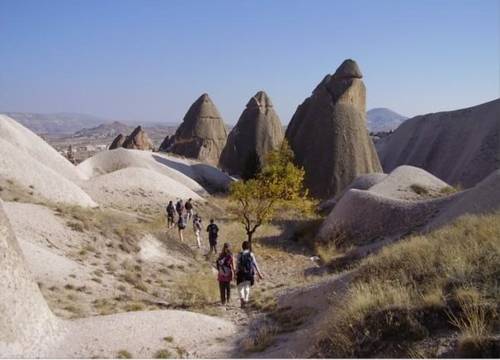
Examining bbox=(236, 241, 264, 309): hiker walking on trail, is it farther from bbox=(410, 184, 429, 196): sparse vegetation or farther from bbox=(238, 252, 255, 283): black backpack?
bbox=(410, 184, 429, 196): sparse vegetation

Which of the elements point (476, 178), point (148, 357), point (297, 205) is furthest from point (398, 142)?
point (148, 357)

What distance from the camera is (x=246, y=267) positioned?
8.52 meters

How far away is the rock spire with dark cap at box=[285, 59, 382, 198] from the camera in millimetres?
27141

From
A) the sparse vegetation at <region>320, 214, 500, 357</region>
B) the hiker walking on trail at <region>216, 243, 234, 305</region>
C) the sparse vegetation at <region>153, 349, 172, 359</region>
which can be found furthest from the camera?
the hiker walking on trail at <region>216, 243, 234, 305</region>

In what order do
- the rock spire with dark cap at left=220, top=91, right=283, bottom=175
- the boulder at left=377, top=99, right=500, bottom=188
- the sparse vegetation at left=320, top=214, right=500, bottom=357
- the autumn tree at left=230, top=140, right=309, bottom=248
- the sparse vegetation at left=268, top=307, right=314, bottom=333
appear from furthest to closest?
1. the rock spire with dark cap at left=220, top=91, right=283, bottom=175
2. the boulder at left=377, top=99, right=500, bottom=188
3. the autumn tree at left=230, top=140, right=309, bottom=248
4. the sparse vegetation at left=268, top=307, right=314, bottom=333
5. the sparse vegetation at left=320, top=214, right=500, bottom=357

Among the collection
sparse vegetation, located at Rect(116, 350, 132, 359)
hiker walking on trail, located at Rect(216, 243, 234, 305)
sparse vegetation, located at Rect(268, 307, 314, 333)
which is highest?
hiker walking on trail, located at Rect(216, 243, 234, 305)

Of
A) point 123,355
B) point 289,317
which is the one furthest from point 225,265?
point 123,355

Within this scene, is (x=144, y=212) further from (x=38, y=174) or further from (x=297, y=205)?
(x=297, y=205)

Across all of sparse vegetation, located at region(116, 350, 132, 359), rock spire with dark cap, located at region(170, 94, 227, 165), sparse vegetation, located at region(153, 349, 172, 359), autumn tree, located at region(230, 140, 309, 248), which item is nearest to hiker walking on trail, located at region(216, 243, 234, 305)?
sparse vegetation, located at region(153, 349, 172, 359)

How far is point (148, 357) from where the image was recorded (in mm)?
5980

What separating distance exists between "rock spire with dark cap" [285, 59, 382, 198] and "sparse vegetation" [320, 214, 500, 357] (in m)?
20.7

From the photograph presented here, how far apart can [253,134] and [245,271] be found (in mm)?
27729

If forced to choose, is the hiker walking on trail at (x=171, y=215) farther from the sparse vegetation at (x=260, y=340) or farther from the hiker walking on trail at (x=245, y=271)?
the sparse vegetation at (x=260, y=340)

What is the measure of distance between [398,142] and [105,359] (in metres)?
40.6
